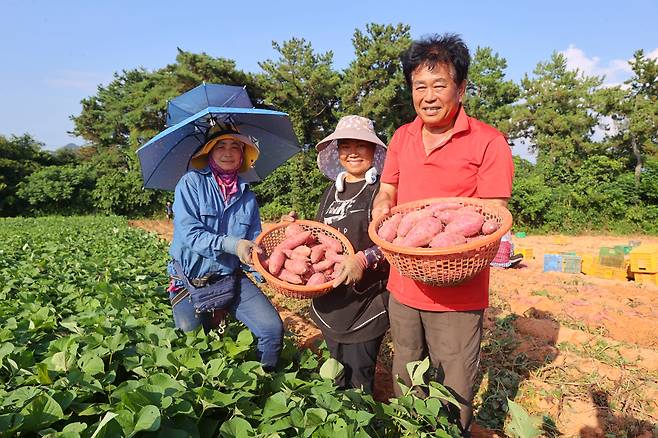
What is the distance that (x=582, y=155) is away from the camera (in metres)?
22.6

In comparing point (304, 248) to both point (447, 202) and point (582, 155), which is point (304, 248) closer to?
point (447, 202)

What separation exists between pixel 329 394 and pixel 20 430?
81cm

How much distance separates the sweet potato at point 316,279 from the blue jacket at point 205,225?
0.42m

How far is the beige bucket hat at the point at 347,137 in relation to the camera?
2357 millimetres

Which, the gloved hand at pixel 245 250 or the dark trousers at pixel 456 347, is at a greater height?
the gloved hand at pixel 245 250

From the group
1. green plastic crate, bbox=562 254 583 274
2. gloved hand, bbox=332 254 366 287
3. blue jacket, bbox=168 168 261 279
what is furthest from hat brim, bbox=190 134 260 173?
green plastic crate, bbox=562 254 583 274

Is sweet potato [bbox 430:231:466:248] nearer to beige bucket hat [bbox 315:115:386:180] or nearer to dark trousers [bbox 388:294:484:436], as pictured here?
dark trousers [bbox 388:294:484:436]

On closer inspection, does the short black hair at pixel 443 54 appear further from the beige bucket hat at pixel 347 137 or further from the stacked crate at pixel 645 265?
the stacked crate at pixel 645 265

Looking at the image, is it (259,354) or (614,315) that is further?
(614,315)

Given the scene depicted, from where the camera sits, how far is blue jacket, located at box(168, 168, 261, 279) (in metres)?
2.22

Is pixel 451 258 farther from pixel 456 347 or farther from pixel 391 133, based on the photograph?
pixel 391 133

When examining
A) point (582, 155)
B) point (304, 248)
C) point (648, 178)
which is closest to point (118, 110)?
point (582, 155)

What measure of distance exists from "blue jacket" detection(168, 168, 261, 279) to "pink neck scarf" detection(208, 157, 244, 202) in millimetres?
25

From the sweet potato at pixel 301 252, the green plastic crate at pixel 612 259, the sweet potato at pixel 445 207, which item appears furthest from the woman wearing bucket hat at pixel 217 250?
the green plastic crate at pixel 612 259
